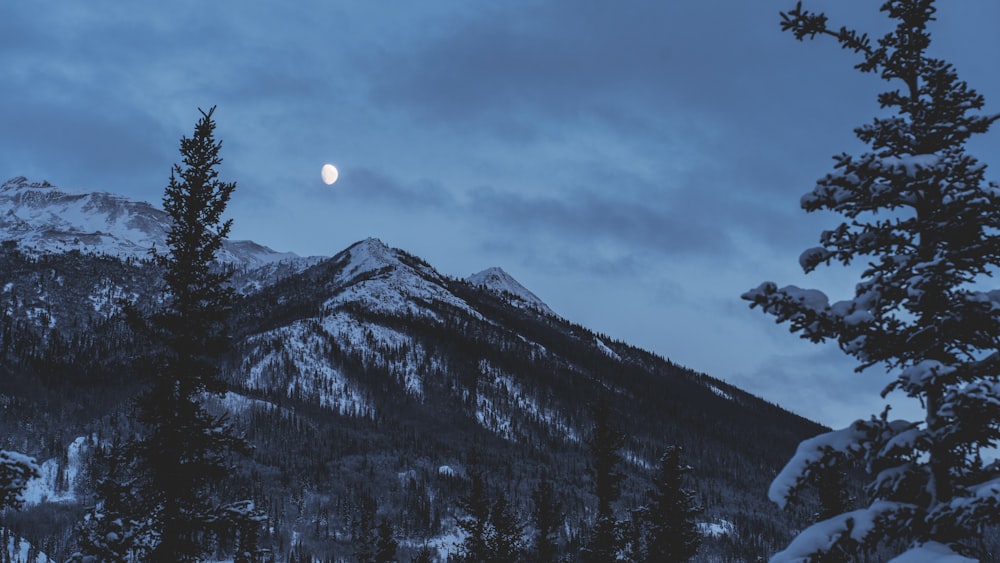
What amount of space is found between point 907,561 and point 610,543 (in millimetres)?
32398

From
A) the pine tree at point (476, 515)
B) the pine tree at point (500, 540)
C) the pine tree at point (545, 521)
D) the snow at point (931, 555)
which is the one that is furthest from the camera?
the pine tree at point (500, 540)

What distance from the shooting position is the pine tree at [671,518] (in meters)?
36.9

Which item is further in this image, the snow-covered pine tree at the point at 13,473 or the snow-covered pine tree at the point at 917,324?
the snow-covered pine tree at the point at 13,473

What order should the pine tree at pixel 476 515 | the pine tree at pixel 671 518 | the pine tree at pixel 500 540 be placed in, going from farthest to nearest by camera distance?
the pine tree at pixel 500 540
the pine tree at pixel 476 515
the pine tree at pixel 671 518

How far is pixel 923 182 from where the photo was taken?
30.7 ft

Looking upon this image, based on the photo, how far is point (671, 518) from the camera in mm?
37219

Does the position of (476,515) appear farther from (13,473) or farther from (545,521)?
(13,473)

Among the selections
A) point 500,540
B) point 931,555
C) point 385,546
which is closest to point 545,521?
point 500,540

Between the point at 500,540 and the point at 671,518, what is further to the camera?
the point at 500,540

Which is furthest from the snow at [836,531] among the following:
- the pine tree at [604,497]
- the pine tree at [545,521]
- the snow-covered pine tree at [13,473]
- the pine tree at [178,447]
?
the pine tree at [545,521]

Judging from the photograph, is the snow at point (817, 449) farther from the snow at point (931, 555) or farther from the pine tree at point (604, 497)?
the pine tree at point (604, 497)

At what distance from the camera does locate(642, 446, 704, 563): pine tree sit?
36875mm

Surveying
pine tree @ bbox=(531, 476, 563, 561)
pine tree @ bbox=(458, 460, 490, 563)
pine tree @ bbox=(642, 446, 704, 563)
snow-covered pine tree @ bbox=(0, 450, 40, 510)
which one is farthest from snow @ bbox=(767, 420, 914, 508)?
pine tree @ bbox=(458, 460, 490, 563)

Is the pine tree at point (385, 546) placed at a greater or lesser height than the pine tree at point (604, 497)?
lesser
